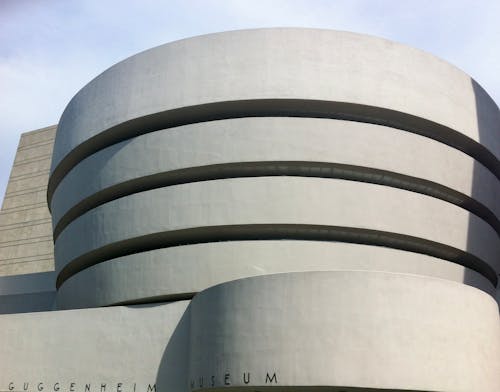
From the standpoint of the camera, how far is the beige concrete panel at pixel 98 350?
70.3 feet

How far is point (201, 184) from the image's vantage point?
2328 cm

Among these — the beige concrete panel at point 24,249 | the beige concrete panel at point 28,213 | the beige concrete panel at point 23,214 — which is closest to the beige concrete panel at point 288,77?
the beige concrete panel at point 24,249

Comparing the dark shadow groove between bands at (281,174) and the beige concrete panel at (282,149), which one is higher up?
the beige concrete panel at (282,149)

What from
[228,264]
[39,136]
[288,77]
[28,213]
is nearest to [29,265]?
[28,213]

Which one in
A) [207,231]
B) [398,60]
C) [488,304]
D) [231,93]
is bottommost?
[488,304]

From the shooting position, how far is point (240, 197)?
74.8 feet

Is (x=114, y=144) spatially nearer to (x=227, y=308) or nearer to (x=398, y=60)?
(x=227, y=308)

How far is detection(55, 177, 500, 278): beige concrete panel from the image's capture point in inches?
891

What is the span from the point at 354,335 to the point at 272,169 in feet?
26.0

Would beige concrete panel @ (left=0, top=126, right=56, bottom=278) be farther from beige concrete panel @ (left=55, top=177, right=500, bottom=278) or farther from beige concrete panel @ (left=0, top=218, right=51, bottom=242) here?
beige concrete panel @ (left=55, top=177, right=500, bottom=278)

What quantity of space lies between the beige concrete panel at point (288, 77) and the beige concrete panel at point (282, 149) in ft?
3.21

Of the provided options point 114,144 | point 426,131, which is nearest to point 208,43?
point 114,144

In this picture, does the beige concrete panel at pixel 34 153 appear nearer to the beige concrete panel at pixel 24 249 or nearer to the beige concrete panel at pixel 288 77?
the beige concrete panel at pixel 24 249

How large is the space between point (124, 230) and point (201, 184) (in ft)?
11.3
